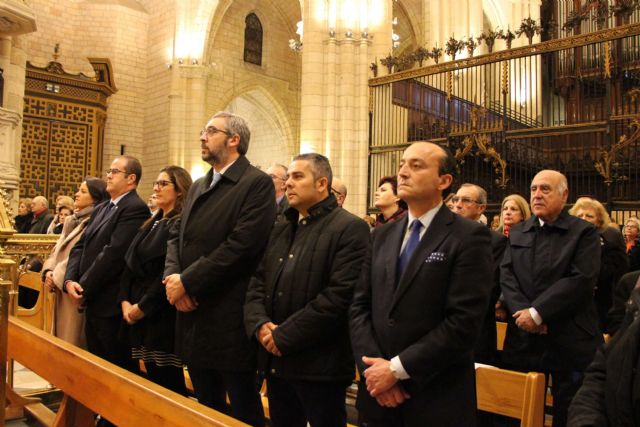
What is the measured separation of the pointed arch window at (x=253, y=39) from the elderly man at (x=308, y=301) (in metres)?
15.7

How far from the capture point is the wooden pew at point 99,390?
5.79 feet

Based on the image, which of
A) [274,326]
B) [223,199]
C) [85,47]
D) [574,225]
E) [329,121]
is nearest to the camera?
[274,326]

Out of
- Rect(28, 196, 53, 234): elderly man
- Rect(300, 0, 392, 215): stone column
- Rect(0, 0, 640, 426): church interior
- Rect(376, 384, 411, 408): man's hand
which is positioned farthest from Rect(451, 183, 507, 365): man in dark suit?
Rect(300, 0, 392, 215): stone column

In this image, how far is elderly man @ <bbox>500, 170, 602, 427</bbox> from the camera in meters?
2.74

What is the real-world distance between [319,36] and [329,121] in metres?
1.49

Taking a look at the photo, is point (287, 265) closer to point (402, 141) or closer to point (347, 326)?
point (347, 326)

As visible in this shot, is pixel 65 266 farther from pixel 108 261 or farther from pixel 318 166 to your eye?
pixel 318 166

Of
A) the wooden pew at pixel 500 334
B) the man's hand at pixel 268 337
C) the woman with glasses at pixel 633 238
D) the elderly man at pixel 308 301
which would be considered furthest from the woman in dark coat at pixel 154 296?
the woman with glasses at pixel 633 238

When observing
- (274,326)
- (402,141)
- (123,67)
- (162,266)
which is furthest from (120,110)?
(274,326)

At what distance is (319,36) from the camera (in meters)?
9.93

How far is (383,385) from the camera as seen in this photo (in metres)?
1.85

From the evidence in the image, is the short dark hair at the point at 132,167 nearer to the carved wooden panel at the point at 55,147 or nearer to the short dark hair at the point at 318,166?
the short dark hair at the point at 318,166

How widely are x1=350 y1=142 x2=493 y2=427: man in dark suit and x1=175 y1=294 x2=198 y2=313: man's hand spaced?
831mm

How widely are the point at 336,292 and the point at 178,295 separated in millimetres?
732
